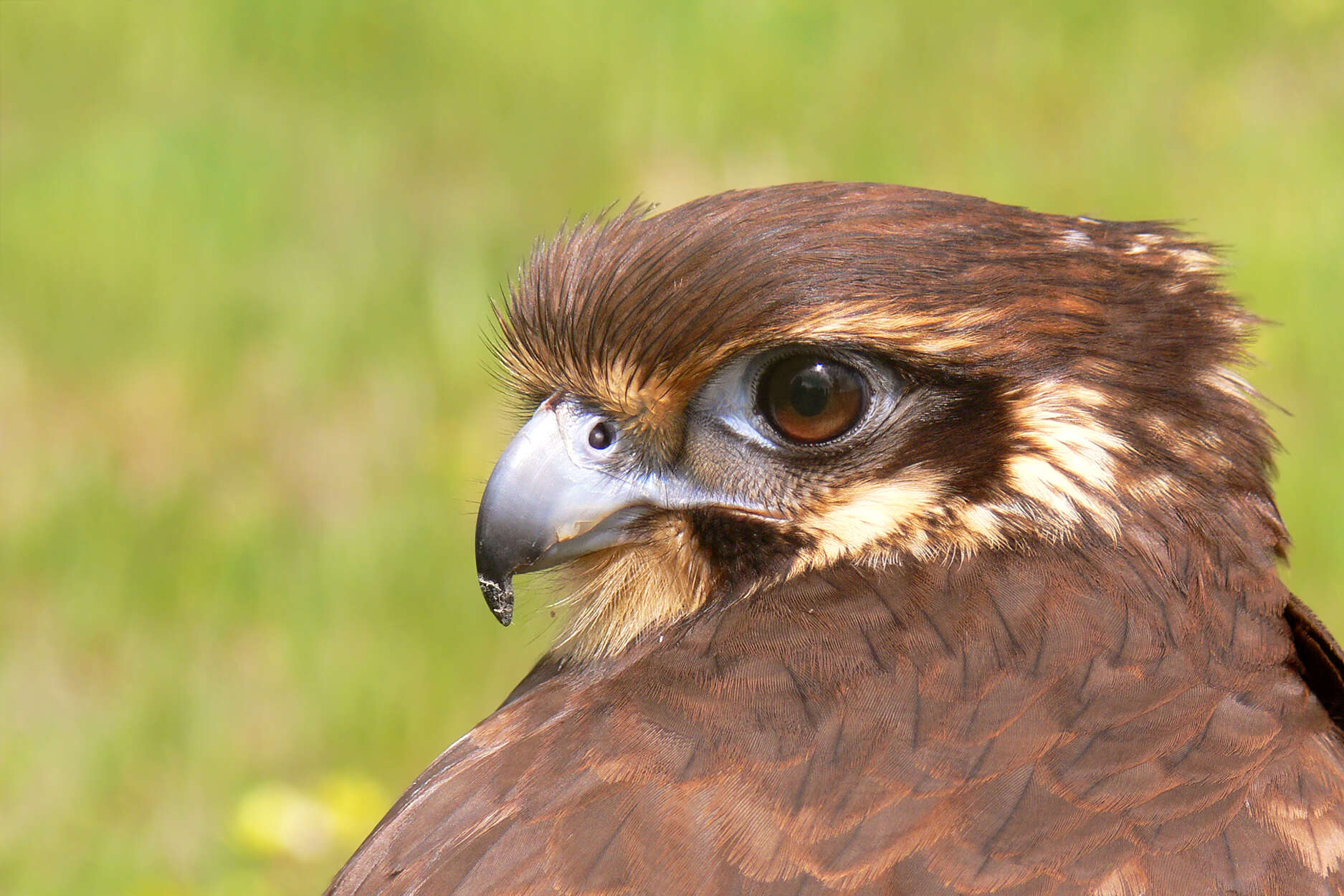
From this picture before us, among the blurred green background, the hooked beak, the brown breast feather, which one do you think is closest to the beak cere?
the hooked beak

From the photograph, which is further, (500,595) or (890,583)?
(500,595)

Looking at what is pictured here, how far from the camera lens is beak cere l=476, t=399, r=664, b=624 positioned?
2.39 meters

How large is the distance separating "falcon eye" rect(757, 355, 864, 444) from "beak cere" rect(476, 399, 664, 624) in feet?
0.70

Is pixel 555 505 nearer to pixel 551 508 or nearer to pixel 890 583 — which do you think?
pixel 551 508

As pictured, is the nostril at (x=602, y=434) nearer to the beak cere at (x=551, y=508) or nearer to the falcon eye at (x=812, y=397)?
the beak cere at (x=551, y=508)

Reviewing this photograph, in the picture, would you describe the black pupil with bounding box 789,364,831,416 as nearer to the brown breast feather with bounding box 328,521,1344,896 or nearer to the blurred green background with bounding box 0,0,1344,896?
the brown breast feather with bounding box 328,521,1344,896

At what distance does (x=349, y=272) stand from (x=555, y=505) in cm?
363

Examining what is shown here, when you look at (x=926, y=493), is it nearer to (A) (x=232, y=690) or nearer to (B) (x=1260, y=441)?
(B) (x=1260, y=441)

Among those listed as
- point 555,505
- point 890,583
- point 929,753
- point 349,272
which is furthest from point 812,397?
point 349,272

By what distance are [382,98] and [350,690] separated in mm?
2951

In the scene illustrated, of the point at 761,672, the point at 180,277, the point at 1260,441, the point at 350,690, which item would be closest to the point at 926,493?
the point at 761,672

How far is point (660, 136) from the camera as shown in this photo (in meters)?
6.22

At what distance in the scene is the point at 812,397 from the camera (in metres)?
2.30

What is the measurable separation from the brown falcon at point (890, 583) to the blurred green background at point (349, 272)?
564 mm
